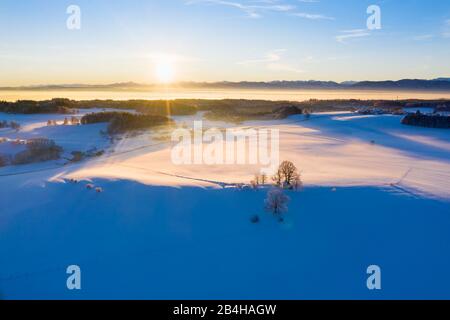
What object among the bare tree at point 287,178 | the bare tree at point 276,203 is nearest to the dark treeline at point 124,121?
the bare tree at point 287,178

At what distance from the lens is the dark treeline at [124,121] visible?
75.0 ft

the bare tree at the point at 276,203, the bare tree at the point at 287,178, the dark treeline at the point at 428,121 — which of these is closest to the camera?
the bare tree at the point at 276,203

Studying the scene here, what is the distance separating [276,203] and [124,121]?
54.8 ft

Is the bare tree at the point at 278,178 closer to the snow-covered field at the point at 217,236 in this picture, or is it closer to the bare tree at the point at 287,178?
the bare tree at the point at 287,178

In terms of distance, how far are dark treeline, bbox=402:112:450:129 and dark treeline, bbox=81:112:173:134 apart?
56.8ft

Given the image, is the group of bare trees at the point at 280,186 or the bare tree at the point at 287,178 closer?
the group of bare trees at the point at 280,186

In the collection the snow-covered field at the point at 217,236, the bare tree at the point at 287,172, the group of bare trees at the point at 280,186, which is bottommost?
the snow-covered field at the point at 217,236

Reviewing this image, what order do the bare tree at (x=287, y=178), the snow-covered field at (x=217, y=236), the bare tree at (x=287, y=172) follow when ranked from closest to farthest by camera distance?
1. the snow-covered field at (x=217, y=236)
2. the bare tree at (x=287, y=178)
3. the bare tree at (x=287, y=172)

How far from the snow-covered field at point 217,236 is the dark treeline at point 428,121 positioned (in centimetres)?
1530

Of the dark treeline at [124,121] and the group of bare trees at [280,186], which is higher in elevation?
the dark treeline at [124,121]

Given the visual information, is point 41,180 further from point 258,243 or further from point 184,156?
point 258,243

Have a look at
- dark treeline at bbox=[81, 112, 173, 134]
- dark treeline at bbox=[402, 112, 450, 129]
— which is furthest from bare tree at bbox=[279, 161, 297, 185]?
dark treeline at bbox=[402, 112, 450, 129]
